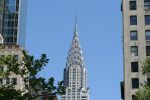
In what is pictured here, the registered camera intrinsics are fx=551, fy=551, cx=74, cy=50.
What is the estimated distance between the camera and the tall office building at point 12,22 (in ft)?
574

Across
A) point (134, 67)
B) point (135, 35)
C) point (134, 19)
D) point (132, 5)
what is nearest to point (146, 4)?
point (132, 5)

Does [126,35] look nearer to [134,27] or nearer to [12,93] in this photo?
[134,27]

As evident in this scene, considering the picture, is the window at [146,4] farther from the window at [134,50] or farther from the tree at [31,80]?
the tree at [31,80]

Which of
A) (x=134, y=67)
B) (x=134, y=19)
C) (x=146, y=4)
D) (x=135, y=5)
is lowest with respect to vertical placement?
(x=134, y=67)

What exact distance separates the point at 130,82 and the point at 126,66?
300cm

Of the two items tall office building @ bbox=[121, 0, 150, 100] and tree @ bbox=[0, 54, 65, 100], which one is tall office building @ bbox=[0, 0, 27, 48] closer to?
tall office building @ bbox=[121, 0, 150, 100]

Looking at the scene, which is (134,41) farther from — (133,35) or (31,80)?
(31,80)

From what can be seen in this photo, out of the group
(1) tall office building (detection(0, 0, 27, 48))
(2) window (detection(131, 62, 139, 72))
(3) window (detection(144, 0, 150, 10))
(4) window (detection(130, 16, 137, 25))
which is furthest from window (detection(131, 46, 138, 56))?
(1) tall office building (detection(0, 0, 27, 48))

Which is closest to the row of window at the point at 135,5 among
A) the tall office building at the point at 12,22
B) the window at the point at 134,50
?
the window at the point at 134,50

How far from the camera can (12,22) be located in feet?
586

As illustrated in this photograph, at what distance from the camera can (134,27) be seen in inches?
3679

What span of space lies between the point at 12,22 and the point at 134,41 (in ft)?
300

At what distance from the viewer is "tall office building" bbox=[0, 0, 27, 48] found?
17500 cm

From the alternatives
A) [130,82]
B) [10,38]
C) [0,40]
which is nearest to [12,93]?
[130,82]
